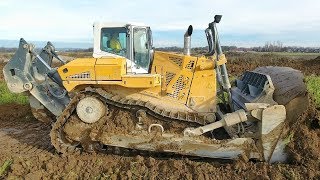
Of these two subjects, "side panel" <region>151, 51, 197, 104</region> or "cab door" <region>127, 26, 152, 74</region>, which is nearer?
"side panel" <region>151, 51, 197, 104</region>

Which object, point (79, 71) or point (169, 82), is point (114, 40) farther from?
point (169, 82)

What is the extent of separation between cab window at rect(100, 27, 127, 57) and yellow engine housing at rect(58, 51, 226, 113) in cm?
41

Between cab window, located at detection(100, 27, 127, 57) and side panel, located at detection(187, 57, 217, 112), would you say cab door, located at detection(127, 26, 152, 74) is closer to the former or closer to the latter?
cab window, located at detection(100, 27, 127, 57)

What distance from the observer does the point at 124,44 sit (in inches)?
325

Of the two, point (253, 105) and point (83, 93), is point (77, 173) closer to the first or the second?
point (83, 93)

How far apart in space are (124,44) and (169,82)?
3.80 ft

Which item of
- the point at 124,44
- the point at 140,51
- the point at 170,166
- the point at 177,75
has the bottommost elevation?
the point at 170,166

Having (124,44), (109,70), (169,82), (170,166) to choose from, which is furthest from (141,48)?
(170,166)

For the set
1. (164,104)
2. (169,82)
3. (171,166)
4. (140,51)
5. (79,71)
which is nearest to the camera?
(171,166)

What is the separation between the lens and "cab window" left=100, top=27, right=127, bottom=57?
8258 millimetres

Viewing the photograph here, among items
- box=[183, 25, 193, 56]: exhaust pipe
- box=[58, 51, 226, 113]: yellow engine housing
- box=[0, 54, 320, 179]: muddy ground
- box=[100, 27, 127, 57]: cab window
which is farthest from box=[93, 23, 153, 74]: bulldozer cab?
box=[0, 54, 320, 179]: muddy ground

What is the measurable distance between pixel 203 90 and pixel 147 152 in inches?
61.0

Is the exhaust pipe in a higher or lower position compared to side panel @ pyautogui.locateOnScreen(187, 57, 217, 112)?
higher

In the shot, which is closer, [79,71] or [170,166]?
[170,166]
